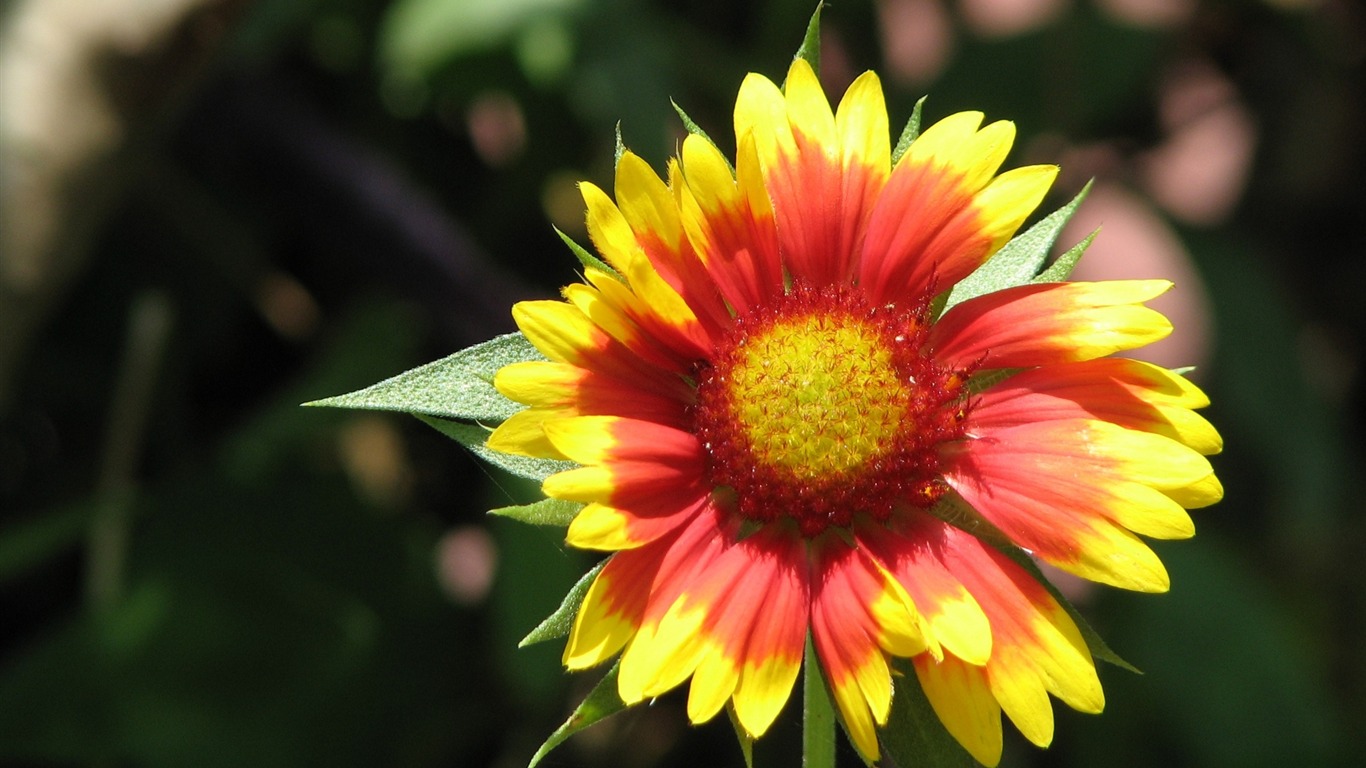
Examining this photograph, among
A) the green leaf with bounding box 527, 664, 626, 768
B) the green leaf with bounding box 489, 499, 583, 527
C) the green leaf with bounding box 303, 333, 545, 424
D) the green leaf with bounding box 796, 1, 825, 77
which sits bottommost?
the green leaf with bounding box 527, 664, 626, 768

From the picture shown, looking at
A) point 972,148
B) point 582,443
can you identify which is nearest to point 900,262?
point 972,148

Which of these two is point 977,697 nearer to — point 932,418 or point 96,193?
point 932,418

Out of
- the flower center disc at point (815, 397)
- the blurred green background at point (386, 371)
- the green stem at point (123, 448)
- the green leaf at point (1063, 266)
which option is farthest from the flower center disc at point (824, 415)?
the green stem at point (123, 448)

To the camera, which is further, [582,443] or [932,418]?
[932,418]

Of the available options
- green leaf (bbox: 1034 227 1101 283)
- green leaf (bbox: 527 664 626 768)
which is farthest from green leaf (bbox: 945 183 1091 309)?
green leaf (bbox: 527 664 626 768)

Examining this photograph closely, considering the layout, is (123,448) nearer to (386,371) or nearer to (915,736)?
(386,371)

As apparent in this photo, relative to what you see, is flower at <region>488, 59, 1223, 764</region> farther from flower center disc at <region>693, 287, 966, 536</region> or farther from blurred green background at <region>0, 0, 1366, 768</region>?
blurred green background at <region>0, 0, 1366, 768</region>
